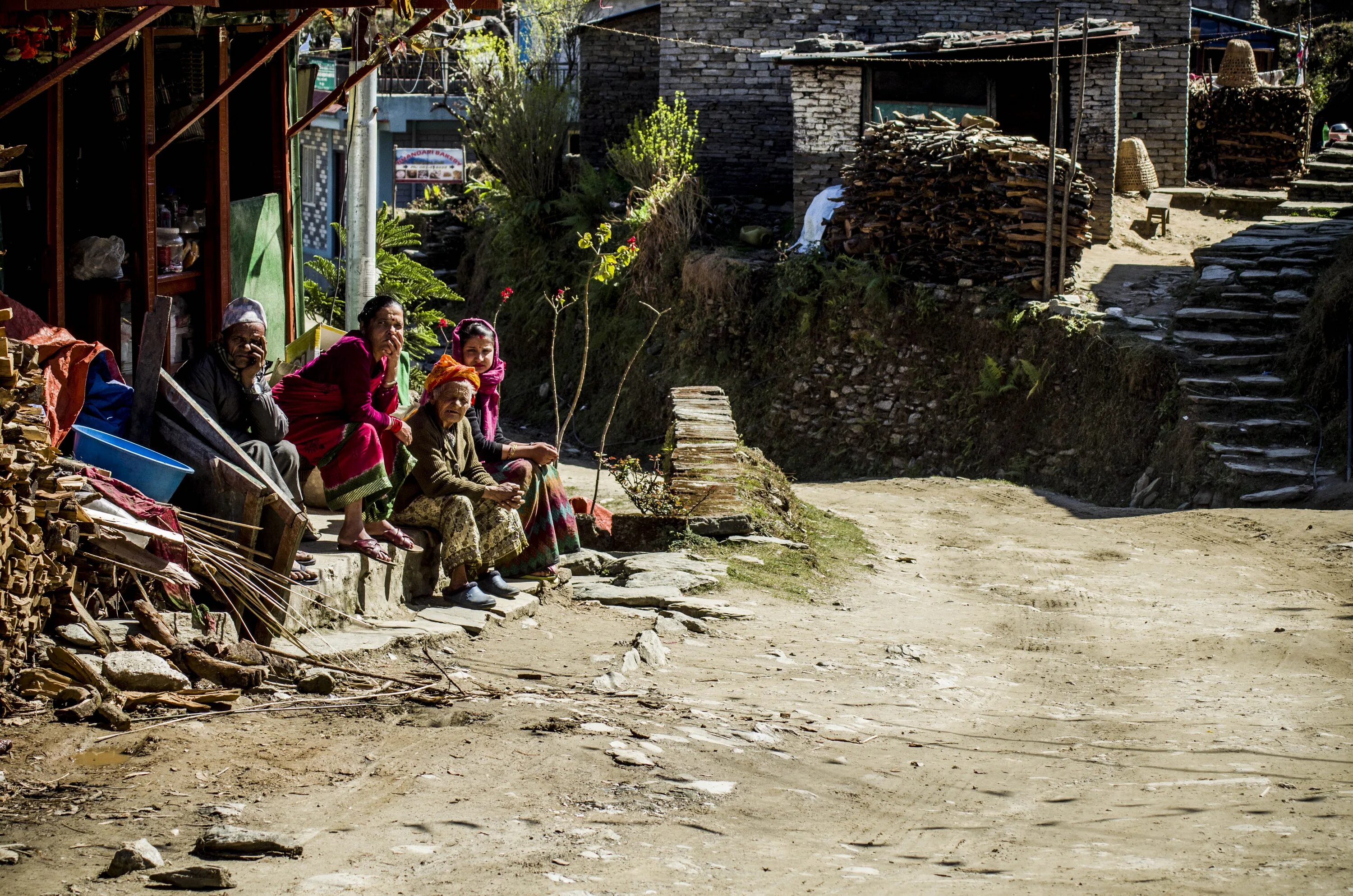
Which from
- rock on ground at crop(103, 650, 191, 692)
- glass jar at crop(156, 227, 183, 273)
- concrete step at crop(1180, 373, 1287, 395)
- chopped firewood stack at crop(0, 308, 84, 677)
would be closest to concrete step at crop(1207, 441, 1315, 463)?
concrete step at crop(1180, 373, 1287, 395)

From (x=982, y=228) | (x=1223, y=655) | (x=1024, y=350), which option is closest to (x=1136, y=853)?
(x=1223, y=655)

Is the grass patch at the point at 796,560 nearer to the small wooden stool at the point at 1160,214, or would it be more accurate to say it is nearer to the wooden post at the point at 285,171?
the wooden post at the point at 285,171

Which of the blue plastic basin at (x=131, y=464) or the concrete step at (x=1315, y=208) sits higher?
the concrete step at (x=1315, y=208)

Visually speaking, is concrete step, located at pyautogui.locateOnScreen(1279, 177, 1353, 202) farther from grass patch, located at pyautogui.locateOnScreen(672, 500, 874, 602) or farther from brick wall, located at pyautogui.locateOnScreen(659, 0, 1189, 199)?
grass patch, located at pyautogui.locateOnScreen(672, 500, 874, 602)

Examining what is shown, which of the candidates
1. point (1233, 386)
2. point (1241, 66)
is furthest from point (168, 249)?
point (1241, 66)

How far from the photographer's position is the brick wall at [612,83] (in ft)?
75.3

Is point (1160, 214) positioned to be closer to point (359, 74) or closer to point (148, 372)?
point (359, 74)

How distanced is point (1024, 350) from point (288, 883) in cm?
1196

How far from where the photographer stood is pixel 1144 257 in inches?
645

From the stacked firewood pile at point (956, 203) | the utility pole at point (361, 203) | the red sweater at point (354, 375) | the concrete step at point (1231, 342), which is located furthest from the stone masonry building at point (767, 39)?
the red sweater at point (354, 375)

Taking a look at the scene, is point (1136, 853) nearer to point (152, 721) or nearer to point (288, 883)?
point (288, 883)

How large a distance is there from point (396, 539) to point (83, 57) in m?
2.38

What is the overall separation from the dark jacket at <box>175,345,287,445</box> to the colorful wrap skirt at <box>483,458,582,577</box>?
1324mm

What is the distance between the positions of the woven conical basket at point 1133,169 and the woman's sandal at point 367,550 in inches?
610
